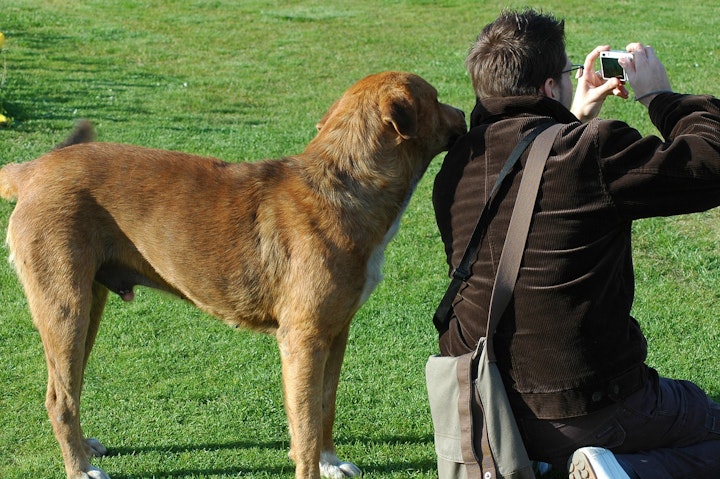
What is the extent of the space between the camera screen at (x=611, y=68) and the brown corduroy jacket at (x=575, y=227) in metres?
0.38

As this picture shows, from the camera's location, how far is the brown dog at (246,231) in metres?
3.88

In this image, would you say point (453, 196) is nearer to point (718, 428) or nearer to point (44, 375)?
point (718, 428)

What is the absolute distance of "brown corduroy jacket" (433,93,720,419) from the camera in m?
A: 3.12

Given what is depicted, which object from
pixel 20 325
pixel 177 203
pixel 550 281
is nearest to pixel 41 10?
pixel 20 325

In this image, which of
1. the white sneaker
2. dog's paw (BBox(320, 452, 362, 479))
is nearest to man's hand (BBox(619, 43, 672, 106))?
the white sneaker

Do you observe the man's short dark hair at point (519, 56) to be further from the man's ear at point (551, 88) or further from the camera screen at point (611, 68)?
the camera screen at point (611, 68)

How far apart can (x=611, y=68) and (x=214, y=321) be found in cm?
332

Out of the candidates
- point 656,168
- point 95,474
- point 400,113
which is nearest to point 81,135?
point 95,474

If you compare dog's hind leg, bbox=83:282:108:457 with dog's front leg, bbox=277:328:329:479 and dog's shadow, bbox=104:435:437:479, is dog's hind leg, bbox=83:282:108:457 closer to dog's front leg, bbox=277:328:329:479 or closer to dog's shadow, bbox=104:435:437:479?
dog's shadow, bbox=104:435:437:479

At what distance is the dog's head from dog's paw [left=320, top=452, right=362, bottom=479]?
1560mm

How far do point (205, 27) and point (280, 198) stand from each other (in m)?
12.1

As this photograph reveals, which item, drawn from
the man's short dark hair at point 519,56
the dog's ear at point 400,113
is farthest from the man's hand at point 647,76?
the dog's ear at point 400,113

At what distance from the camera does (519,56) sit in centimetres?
348

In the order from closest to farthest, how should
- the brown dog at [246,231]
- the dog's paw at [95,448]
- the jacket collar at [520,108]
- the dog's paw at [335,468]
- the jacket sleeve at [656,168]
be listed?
the jacket sleeve at [656,168] → the jacket collar at [520,108] → the brown dog at [246,231] → the dog's paw at [335,468] → the dog's paw at [95,448]
